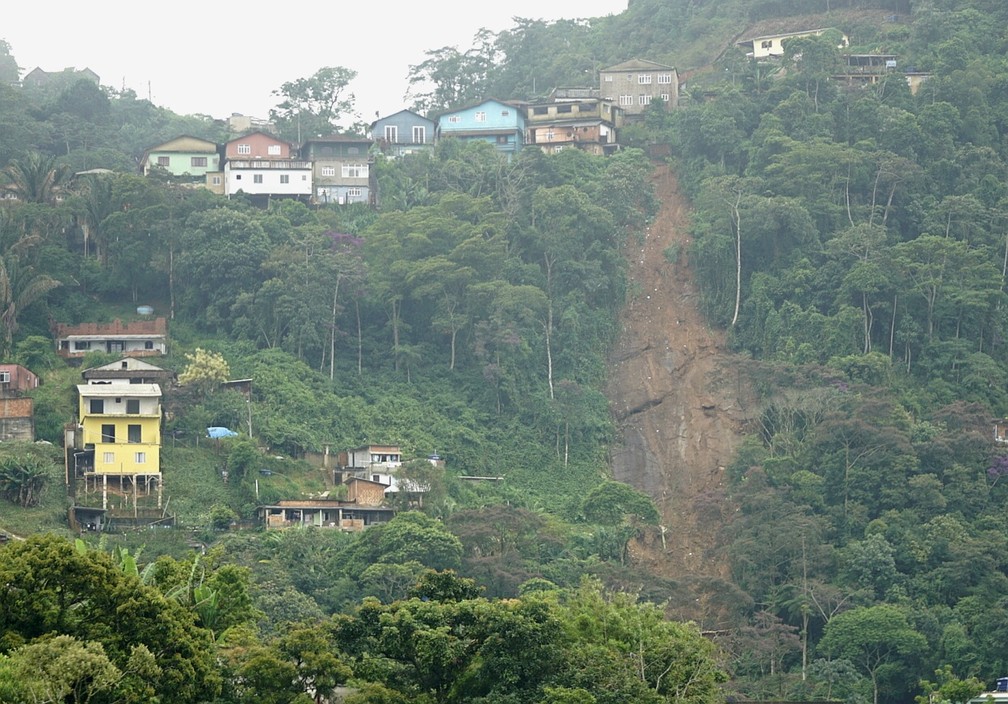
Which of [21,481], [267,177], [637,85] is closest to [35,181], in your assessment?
[267,177]

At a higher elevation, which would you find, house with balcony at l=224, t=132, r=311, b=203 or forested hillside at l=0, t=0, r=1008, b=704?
house with balcony at l=224, t=132, r=311, b=203

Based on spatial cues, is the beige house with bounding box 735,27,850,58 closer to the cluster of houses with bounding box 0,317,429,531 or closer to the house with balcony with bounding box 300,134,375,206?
the house with balcony with bounding box 300,134,375,206

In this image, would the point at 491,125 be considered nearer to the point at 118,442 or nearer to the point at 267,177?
the point at 267,177

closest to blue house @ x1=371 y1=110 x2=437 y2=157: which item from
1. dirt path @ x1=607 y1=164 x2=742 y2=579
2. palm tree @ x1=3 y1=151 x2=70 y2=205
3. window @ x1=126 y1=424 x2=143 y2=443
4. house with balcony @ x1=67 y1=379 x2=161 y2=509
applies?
dirt path @ x1=607 y1=164 x2=742 y2=579

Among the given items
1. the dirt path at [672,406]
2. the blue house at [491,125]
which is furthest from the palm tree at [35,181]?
the dirt path at [672,406]

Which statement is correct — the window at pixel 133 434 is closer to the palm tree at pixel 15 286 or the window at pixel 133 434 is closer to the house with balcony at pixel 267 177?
the palm tree at pixel 15 286

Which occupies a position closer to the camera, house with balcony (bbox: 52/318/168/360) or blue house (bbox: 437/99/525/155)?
house with balcony (bbox: 52/318/168/360)
